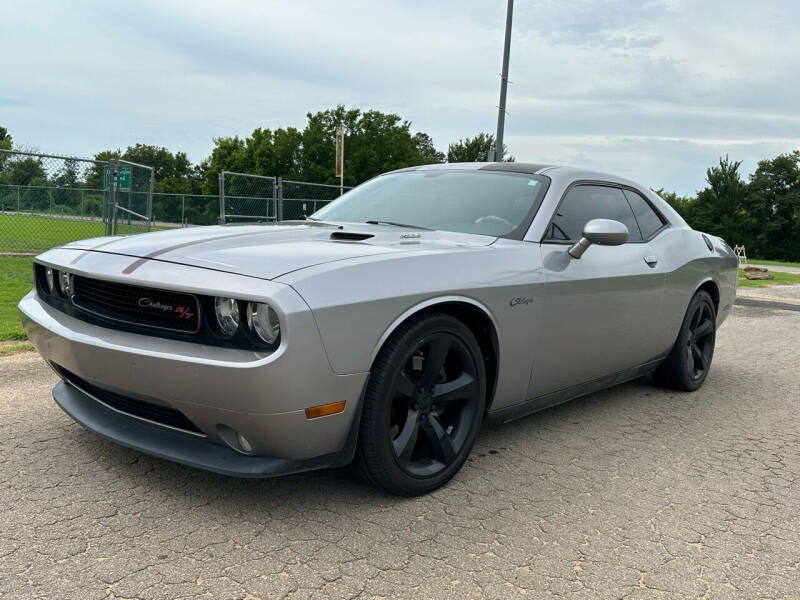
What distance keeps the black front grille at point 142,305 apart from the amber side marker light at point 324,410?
489 mm

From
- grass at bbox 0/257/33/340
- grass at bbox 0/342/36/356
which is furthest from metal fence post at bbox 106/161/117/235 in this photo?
grass at bbox 0/342/36/356

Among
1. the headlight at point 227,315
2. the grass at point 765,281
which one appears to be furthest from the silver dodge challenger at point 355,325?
the grass at point 765,281

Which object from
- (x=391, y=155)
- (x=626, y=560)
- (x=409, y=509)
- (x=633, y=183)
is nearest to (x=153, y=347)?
(x=409, y=509)

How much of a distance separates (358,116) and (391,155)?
13.9 ft

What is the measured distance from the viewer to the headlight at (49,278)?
10.6 ft

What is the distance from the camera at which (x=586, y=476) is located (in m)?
3.30

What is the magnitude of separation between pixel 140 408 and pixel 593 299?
222 centimetres

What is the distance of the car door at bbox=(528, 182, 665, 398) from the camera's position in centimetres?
348

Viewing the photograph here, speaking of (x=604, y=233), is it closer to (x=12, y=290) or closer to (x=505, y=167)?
(x=505, y=167)

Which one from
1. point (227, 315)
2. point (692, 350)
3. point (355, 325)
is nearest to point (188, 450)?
point (227, 315)

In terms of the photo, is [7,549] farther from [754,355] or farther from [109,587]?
[754,355]

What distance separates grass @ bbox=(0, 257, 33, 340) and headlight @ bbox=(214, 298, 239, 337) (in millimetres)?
3961

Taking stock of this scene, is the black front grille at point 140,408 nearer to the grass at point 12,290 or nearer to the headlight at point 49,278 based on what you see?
the headlight at point 49,278

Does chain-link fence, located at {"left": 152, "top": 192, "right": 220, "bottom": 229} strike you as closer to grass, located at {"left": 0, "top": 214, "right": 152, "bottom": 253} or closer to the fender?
grass, located at {"left": 0, "top": 214, "right": 152, "bottom": 253}
